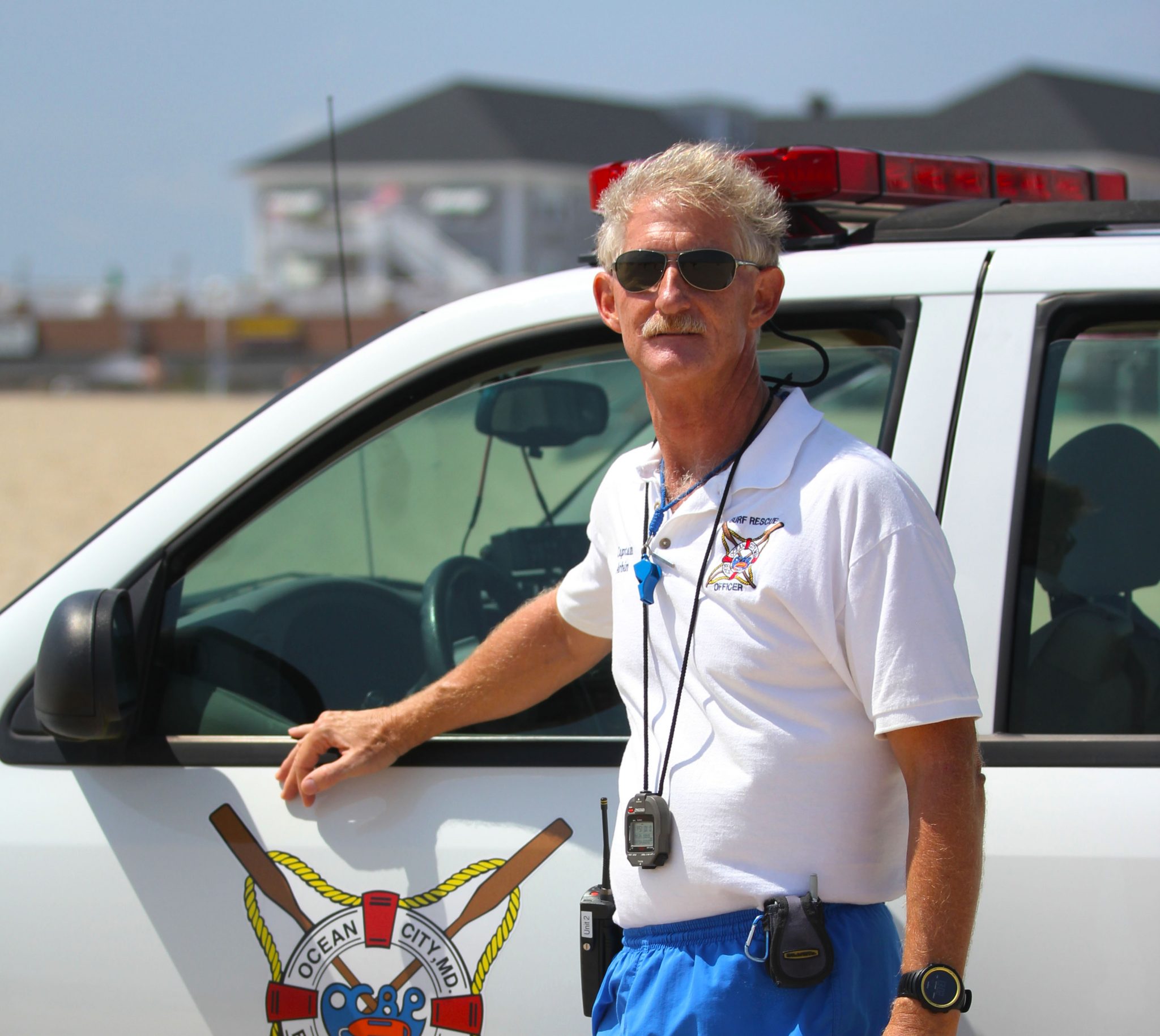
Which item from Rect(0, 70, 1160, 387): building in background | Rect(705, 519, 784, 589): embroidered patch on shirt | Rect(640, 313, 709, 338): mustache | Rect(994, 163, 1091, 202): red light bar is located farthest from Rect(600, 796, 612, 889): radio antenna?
Rect(0, 70, 1160, 387): building in background

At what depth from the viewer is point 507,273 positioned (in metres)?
63.1

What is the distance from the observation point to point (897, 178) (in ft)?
7.42

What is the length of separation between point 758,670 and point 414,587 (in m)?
1.23

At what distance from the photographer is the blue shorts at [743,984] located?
1.50m

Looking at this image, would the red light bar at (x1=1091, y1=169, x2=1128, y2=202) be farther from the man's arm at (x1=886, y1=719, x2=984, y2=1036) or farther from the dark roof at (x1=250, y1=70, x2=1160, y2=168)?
the dark roof at (x1=250, y1=70, x2=1160, y2=168)

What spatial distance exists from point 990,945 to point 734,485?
635mm

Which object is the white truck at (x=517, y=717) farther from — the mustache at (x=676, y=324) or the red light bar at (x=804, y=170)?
the mustache at (x=676, y=324)

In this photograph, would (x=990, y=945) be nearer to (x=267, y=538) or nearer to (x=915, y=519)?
(x=915, y=519)

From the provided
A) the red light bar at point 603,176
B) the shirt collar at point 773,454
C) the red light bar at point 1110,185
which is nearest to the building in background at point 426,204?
the red light bar at point 1110,185

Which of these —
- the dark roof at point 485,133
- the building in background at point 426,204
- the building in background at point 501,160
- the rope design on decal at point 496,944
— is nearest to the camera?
the rope design on decal at point 496,944

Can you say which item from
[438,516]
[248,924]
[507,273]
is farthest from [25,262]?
[248,924]

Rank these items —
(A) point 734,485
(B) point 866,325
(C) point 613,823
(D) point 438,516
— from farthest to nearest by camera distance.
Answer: (D) point 438,516 → (B) point 866,325 → (C) point 613,823 → (A) point 734,485

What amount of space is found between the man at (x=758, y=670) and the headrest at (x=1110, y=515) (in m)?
0.47

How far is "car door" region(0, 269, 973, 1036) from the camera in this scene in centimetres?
182
